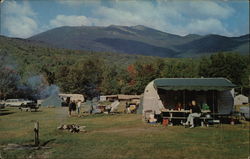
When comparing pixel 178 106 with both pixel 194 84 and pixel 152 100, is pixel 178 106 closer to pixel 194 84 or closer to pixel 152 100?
pixel 152 100

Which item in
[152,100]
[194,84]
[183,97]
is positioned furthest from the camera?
[183,97]

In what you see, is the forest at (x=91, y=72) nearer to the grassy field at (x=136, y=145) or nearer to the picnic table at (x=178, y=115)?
the picnic table at (x=178, y=115)

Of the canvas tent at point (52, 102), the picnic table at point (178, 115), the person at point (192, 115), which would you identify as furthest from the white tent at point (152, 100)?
the canvas tent at point (52, 102)

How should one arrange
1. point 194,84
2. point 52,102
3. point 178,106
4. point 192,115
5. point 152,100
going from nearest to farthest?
point 192,115 < point 194,84 < point 178,106 < point 152,100 < point 52,102

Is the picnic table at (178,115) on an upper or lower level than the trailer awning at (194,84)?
lower

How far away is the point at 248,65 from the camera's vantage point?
35.6 m

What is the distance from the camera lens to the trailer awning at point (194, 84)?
13.1 m

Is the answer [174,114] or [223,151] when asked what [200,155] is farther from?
[174,114]

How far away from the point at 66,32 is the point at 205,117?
211 feet

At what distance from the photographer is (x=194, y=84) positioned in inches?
528

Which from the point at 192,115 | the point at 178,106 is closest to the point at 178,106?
the point at 178,106

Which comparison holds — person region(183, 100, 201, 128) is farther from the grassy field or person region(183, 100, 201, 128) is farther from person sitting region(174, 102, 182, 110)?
the grassy field

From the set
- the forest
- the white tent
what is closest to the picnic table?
the white tent

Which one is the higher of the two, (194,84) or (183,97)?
(194,84)
